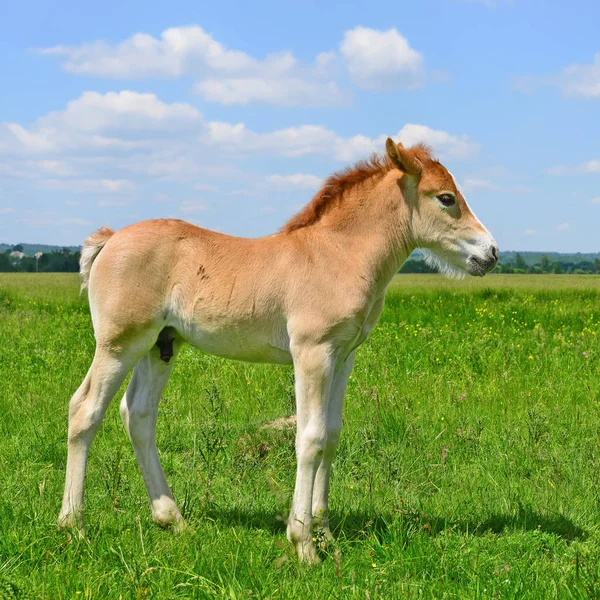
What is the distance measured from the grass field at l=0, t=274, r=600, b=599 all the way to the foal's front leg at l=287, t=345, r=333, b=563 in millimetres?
150

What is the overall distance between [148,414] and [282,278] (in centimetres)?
163

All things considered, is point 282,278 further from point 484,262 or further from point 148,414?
point 148,414

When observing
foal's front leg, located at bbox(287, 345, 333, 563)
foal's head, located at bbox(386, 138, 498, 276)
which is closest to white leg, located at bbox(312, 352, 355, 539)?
foal's front leg, located at bbox(287, 345, 333, 563)

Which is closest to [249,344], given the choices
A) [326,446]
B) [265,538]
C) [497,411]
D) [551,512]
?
[326,446]

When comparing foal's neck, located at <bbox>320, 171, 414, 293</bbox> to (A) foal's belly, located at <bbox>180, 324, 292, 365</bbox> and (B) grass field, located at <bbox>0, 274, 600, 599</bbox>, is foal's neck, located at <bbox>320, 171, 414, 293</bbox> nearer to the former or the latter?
(A) foal's belly, located at <bbox>180, 324, 292, 365</bbox>

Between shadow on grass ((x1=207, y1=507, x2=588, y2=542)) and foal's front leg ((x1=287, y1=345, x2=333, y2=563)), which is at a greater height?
foal's front leg ((x1=287, y1=345, x2=333, y2=563))

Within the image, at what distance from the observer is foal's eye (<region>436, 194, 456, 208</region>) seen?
5164 mm

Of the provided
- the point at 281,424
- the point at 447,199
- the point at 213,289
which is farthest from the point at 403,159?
the point at 281,424

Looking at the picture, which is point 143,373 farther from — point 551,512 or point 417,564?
point 551,512

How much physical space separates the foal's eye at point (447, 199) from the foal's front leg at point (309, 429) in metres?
1.42

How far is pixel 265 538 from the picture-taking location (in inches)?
200

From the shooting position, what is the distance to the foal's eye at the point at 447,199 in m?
5.16

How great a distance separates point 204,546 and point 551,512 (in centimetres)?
283

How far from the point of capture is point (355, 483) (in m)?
6.25
